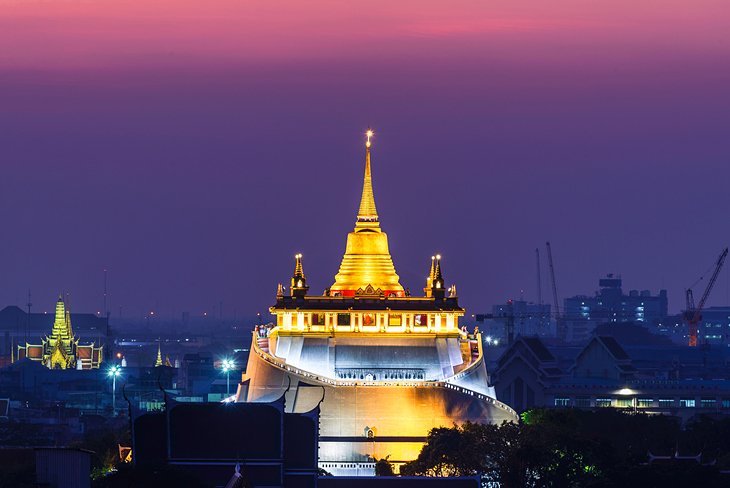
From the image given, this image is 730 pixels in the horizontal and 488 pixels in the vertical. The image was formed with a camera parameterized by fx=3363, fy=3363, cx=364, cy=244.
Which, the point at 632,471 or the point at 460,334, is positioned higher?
the point at 460,334

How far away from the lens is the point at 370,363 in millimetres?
188500

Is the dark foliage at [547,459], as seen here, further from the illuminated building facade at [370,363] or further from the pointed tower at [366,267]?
the pointed tower at [366,267]

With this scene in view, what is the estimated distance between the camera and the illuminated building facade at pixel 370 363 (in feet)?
596

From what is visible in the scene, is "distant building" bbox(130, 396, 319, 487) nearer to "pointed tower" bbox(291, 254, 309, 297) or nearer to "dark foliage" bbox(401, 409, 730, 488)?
"dark foliage" bbox(401, 409, 730, 488)

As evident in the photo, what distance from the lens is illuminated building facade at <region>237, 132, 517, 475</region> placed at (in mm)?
181750

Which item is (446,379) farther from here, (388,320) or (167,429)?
(167,429)

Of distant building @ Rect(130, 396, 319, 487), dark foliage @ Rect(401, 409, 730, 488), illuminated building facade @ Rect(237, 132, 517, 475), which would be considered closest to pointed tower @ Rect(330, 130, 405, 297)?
illuminated building facade @ Rect(237, 132, 517, 475)

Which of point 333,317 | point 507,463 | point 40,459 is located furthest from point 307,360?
point 40,459

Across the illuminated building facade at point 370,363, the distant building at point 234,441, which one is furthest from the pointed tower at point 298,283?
the distant building at point 234,441

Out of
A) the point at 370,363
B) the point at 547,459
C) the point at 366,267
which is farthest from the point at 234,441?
the point at 366,267

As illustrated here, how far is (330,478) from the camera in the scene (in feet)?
486

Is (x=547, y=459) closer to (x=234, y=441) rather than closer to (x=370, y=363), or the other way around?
(x=234, y=441)

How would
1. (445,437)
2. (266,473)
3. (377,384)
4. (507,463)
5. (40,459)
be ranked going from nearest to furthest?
1. (40,459)
2. (266,473)
3. (507,463)
4. (445,437)
5. (377,384)

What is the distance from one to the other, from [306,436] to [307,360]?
42.7 m
